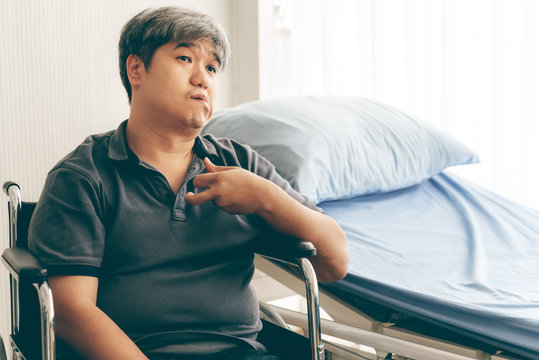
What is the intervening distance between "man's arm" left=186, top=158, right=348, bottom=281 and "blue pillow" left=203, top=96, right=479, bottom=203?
0.42 m

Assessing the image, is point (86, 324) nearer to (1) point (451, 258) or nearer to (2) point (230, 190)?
A: (2) point (230, 190)

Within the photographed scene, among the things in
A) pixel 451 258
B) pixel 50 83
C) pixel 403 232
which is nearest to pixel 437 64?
pixel 403 232

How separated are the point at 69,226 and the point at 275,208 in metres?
0.39

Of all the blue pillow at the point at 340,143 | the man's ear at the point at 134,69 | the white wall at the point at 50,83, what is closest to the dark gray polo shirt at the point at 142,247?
the man's ear at the point at 134,69

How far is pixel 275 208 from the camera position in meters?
1.12

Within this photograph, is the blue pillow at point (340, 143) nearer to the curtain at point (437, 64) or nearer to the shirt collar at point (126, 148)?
the curtain at point (437, 64)

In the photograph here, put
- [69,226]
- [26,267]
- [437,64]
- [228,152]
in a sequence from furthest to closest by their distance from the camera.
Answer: [437,64] < [228,152] < [69,226] < [26,267]

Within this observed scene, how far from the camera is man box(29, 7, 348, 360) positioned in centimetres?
96

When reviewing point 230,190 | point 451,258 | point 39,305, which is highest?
point 230,190

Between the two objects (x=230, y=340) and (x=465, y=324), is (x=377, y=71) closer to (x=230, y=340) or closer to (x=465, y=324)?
(x=465, y=324)

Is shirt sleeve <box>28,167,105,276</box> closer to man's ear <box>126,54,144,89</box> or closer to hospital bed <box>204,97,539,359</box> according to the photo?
man's ear <box>126,54,144,89</box>

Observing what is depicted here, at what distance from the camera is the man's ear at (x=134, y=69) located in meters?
1.16

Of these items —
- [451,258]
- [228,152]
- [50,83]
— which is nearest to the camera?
[228,152]

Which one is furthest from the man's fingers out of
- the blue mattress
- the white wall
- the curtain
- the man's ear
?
the curtain
